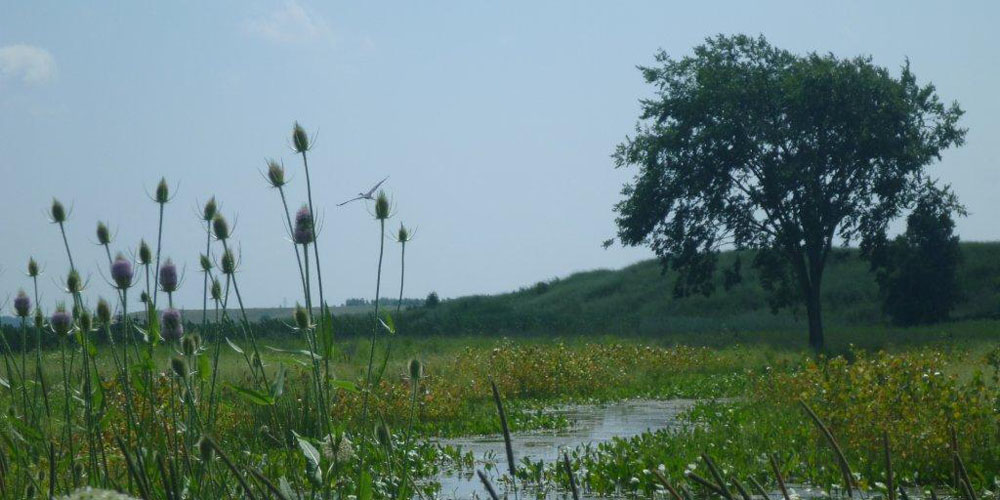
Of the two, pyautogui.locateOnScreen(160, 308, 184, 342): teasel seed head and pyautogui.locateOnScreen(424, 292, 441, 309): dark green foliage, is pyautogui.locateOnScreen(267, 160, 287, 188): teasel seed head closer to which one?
pyautogui.locateOnScreen(160, 308, 184, 342): teasel seed head

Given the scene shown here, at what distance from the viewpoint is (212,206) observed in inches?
133

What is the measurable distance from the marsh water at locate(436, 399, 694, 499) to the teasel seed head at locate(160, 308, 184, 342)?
2.59 m

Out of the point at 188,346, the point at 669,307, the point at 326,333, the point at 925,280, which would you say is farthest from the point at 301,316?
the point at 669,307

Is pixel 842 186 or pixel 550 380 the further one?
pixel 842 186

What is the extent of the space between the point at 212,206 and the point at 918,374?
5955 mm

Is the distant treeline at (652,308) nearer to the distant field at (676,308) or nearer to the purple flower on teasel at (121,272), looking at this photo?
the distant field at (676,308)

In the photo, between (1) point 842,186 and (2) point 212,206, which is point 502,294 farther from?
(2) point 212,206

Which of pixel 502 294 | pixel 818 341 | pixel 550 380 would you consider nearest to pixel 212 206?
pixel 550 380

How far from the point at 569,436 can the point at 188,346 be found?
700cm

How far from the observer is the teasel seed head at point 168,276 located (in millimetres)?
3443

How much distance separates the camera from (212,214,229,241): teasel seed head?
Result: 10.6 ft

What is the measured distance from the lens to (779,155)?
26.5 metres

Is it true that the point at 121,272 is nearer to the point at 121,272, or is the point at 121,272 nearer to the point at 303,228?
the point at 121,272

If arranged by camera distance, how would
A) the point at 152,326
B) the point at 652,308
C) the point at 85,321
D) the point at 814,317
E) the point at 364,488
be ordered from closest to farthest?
the point at 364,488 < the point at 152,326 < the point at 85,321 < the point at 814,317 < the point at 652,308
